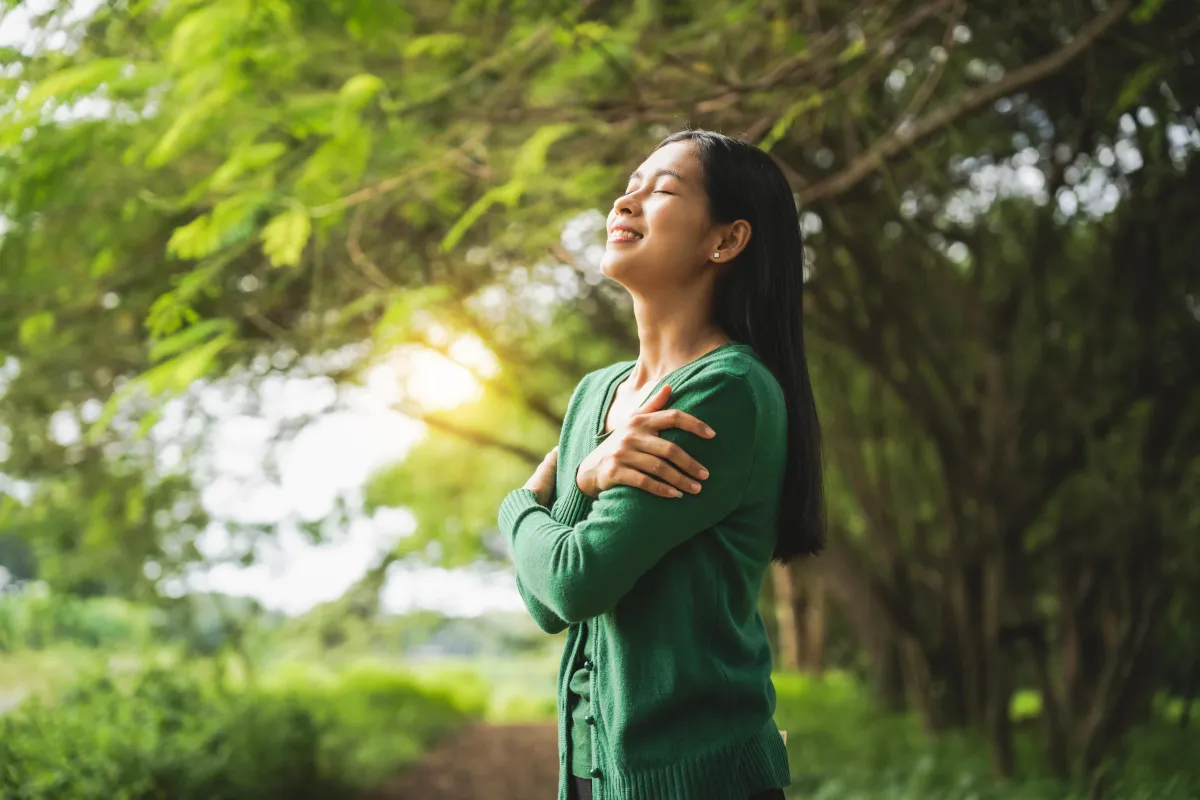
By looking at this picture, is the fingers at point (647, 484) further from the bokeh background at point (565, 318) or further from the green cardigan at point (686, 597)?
the bokeh background at point (565, 318)

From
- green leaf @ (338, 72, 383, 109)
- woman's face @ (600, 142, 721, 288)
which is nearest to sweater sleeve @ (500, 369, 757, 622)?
woman's face @ (600, 142, 721, 288)

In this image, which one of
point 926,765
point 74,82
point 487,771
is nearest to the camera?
point 74,82

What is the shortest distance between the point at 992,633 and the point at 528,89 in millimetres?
4221

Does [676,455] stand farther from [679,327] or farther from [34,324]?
[34,324]

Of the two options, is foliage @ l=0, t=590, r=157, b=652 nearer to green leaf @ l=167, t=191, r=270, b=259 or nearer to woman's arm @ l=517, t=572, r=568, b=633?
green leaf @ l=167, t=191, r=270, b=259

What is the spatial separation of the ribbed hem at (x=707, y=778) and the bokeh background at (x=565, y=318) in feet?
6.39

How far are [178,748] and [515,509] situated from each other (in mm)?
4161

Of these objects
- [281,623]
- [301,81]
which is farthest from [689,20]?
[281,623]

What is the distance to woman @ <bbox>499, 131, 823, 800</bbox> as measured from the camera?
1560mm

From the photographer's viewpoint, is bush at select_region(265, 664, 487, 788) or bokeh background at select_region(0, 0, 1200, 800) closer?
bokeh background at select_region(0, 0, 1200, 800)

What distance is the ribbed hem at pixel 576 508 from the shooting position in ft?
5.63

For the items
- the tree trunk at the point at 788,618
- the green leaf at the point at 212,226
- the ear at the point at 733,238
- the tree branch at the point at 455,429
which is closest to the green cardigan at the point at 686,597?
the ear at the point at 733,238

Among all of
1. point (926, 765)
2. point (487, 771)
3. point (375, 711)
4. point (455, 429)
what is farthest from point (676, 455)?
point (375, 711)

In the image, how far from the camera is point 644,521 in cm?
152
